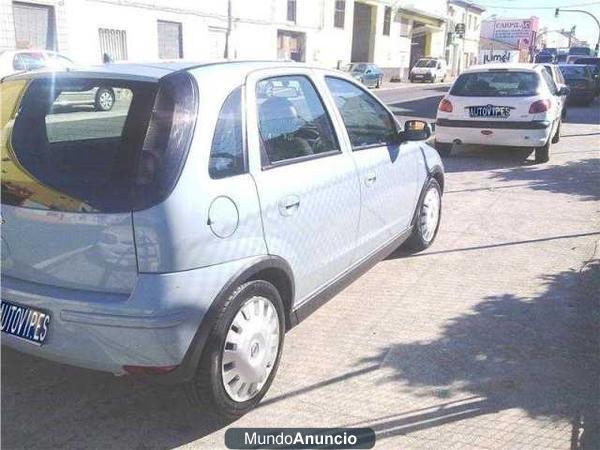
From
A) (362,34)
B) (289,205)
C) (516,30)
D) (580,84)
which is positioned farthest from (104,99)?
(516,30)

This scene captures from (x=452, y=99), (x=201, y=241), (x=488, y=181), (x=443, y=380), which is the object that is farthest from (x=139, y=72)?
(x=452, y=99)

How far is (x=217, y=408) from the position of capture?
2684 mm

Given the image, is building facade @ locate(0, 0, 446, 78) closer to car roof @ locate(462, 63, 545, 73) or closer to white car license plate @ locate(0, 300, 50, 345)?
car roof @ locate(462, 63, 545, 73)

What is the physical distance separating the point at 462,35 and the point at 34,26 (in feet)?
173

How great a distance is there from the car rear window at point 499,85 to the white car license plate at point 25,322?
820 cm

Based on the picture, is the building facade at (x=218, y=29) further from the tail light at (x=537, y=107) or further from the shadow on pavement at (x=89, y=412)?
the shadow on pavement at (x=89, y=412)

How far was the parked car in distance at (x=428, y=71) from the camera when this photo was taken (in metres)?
42.6

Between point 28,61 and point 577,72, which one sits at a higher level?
point 577,72

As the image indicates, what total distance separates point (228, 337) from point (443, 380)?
1.29m

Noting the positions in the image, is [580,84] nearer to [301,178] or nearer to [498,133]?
[498,133]

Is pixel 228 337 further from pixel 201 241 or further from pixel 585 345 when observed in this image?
pixel 585 345

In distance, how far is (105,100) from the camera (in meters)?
2.86

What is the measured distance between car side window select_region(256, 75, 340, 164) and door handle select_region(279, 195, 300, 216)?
20 cm

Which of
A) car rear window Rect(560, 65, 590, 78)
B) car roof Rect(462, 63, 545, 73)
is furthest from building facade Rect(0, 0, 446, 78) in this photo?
car rear window Rect(560, 65, 590, 78)
